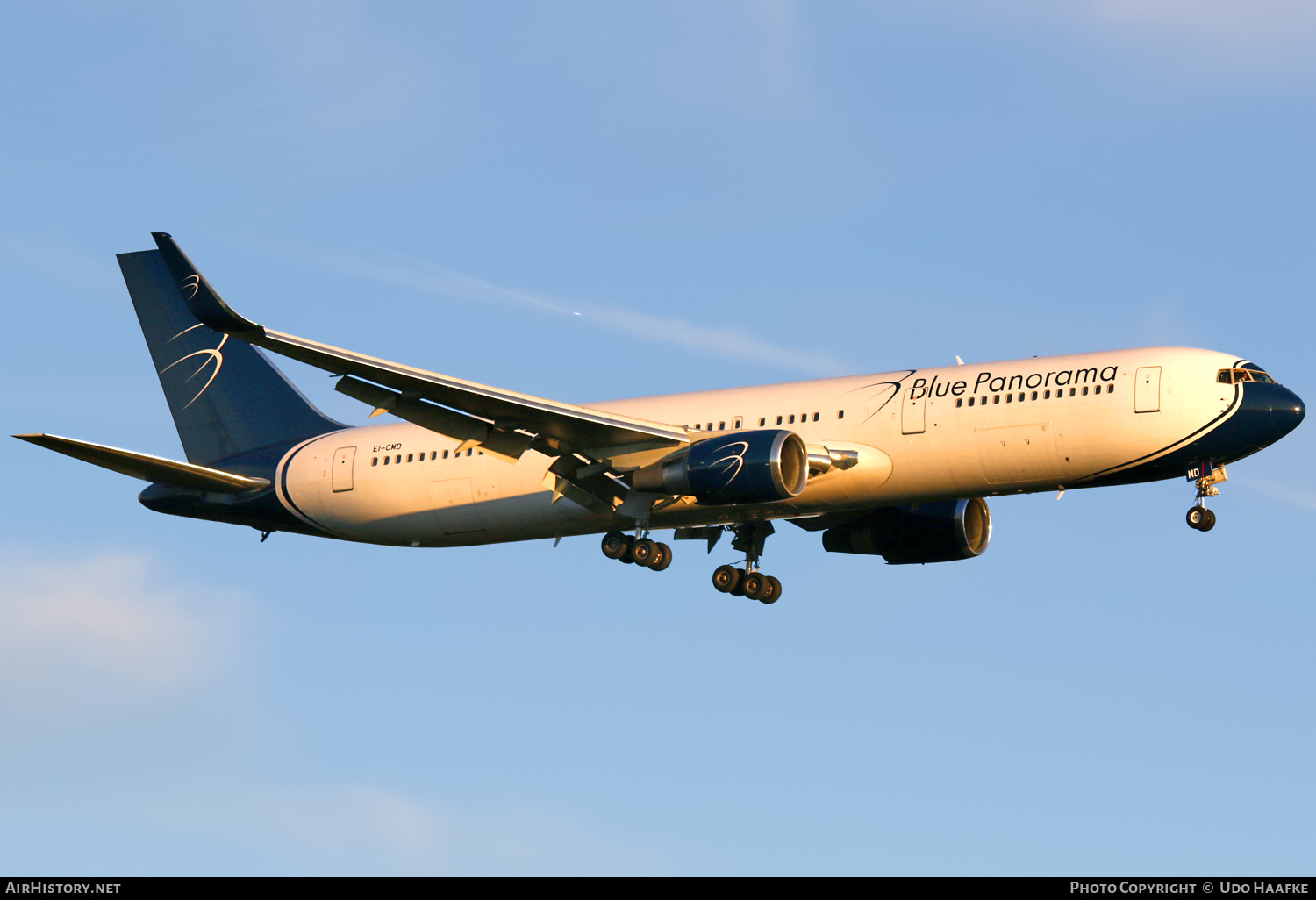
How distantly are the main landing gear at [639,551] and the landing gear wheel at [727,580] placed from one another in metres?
2.62

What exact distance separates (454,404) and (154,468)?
35.4ft

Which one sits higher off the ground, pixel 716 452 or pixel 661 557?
pixel 716 452

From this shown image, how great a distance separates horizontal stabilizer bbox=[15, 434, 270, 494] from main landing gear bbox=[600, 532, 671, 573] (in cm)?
1122

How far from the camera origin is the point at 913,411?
42.3 meters

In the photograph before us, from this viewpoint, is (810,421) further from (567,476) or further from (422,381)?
(422,381)

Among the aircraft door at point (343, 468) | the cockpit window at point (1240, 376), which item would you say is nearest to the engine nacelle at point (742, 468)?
the cockpit window at point (1240, 376)

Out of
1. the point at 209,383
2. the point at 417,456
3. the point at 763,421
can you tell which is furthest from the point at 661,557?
the point at 209,383

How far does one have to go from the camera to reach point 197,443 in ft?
176

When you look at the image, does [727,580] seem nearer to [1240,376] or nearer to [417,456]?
[417,456]

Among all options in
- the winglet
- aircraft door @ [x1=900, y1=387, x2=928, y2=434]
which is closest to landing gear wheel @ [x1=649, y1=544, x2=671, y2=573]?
aircraft door @ [x1=900, y1=387, x2=928, y2=434]
